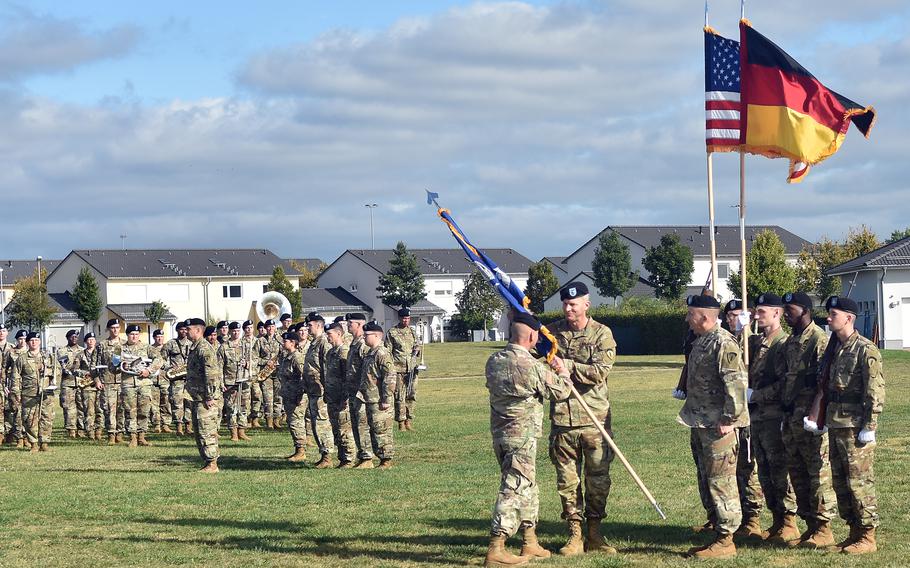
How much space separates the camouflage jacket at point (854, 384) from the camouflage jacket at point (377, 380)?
7562mm

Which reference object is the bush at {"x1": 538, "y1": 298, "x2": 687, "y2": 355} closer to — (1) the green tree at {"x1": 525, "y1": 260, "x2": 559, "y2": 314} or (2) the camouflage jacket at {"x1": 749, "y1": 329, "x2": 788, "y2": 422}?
(1) the green tree at {"x1": 525, "y1": 260, "x2": 559, "y2": 314}

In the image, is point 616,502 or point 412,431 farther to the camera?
point 412,431

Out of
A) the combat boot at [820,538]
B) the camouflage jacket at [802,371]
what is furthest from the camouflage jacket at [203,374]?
the combat boot at [820,538]

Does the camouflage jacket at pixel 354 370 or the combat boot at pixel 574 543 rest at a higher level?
the camouflage jacket at pixel 354 370

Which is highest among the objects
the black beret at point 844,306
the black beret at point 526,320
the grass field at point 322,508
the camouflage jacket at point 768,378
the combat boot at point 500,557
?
the black beret at point 844,306

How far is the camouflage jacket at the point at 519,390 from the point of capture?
956 cm

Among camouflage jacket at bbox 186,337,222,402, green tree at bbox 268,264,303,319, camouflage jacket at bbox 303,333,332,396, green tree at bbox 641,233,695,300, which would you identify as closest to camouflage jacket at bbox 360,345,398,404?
camouflage jacket at bbox 303,333,332,396

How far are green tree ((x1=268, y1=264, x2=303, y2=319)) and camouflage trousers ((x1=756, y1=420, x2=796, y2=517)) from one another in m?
75.3

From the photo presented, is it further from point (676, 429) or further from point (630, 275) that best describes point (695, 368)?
point (630, 275)

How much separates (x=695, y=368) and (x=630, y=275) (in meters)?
80.8

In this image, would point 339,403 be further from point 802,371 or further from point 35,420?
point 802,371

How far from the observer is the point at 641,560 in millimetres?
9594

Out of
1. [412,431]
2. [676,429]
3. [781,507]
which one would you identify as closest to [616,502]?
[781,507]

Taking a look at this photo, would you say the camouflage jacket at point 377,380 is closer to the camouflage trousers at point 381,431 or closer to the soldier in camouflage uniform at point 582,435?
the camouflage trousers at point 381,431
